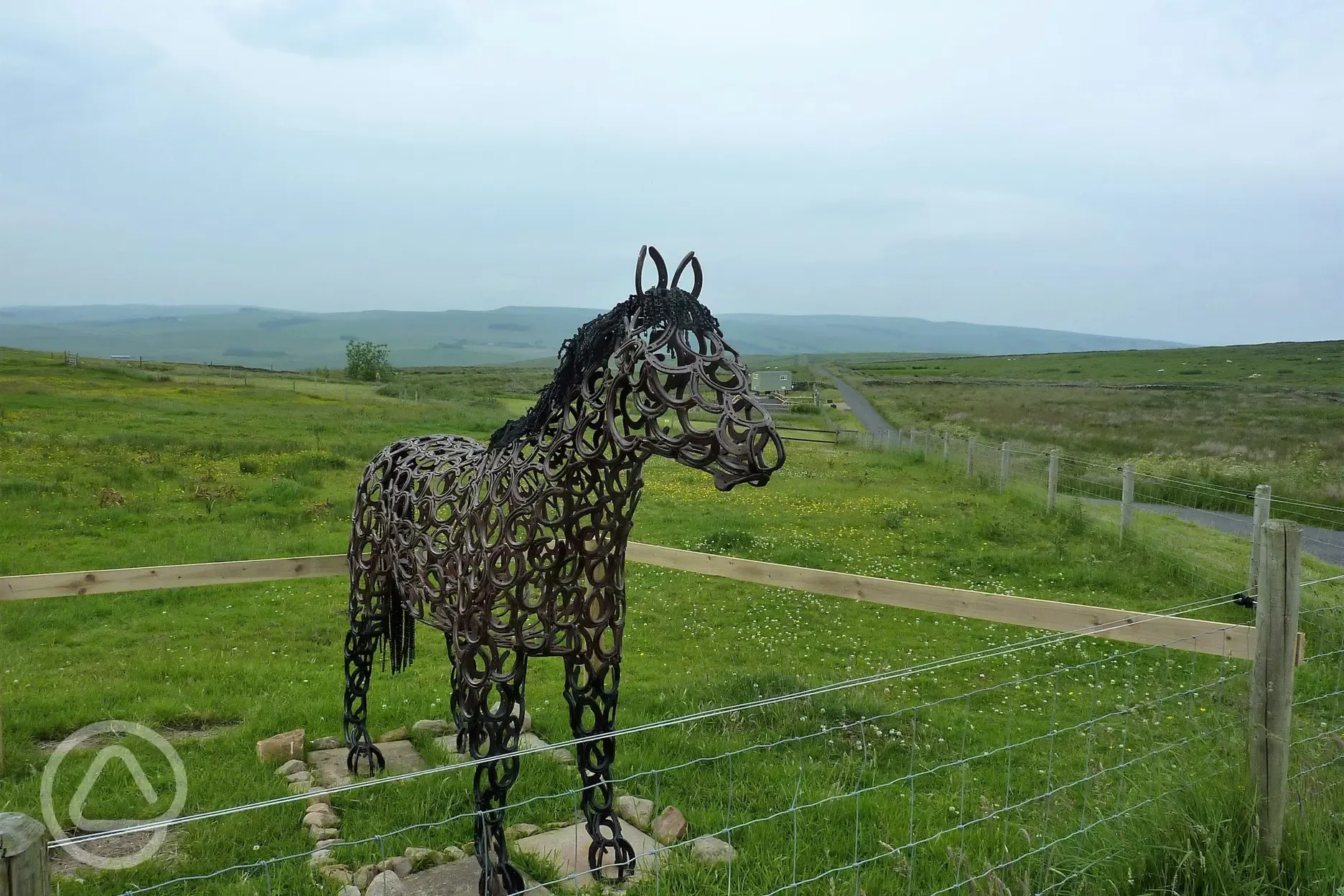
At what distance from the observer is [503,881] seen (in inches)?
149

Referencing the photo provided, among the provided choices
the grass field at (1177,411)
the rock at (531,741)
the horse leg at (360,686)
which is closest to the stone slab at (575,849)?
the rock at (531,741)

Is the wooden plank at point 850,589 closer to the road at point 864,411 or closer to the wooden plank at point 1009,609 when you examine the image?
the wooden plank at point 1009,609

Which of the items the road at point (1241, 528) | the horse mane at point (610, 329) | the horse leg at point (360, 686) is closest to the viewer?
the horse mane at point (610, 329)

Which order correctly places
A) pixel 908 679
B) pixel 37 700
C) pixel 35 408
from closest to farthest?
1. pixel 37 700
2. pixel 908 679
3. pixel 35 408

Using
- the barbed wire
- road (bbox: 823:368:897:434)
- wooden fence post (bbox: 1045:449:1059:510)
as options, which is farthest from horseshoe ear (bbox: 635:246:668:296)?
road (bbox: 823:368:897:434)

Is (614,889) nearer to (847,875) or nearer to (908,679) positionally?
(847,875)

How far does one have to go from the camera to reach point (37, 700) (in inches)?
233

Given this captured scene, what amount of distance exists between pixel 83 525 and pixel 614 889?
10974 mm

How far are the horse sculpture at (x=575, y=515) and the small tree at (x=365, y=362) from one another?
54711 mm

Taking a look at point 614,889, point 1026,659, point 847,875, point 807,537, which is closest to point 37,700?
point 614,889

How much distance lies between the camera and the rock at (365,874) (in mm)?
3906

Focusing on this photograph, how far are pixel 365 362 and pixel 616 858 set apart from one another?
2237 inches

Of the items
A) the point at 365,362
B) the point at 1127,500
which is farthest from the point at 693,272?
the point at 365,362

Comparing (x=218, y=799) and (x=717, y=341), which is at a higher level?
(x=717, y=341)
